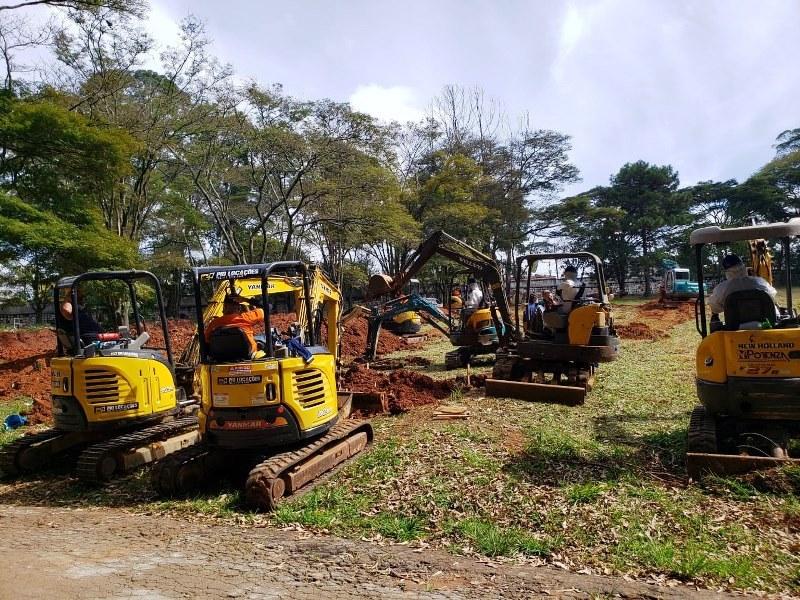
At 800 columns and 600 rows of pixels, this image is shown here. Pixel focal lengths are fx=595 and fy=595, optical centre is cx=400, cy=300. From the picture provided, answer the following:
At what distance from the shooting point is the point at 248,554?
4703 millimetres

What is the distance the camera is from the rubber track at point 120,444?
6777 mm

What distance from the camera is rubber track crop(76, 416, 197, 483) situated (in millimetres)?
6777

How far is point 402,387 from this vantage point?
10727 mm

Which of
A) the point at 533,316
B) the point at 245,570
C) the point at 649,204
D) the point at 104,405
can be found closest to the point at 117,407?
the point at 104,405

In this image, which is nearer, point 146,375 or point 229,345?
point 229,345

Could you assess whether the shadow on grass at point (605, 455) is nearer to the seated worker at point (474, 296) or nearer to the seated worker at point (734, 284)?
the seated worker at point (734, 284)

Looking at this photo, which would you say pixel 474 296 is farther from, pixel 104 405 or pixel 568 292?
pixel 104 405

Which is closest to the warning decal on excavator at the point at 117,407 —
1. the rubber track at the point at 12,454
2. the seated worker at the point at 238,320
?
the rubber track at the point at 12,454

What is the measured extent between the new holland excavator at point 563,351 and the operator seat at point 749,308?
10.9 feet

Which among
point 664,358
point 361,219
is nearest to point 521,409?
point 664,358

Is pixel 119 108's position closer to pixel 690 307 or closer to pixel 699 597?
pixel 699 597

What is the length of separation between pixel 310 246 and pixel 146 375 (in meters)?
26.7

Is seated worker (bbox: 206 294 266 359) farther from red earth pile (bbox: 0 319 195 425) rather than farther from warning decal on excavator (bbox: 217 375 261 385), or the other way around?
red earth pile (bbox: 0 319 195 425)

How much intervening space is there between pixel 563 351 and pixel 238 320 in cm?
595
